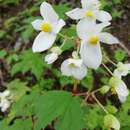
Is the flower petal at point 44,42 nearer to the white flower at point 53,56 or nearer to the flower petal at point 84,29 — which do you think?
the white flower at point 53,56

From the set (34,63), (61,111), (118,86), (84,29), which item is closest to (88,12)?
(84,29)

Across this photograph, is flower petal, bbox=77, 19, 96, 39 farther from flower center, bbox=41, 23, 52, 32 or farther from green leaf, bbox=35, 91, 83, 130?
green leaf, bbox=35, 91, 83, 130

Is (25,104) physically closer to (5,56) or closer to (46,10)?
(46,10)

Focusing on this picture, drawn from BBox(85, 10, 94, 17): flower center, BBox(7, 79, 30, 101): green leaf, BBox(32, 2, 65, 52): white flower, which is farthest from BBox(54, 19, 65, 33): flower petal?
BBox(7, 79, 30, 101): green leaf

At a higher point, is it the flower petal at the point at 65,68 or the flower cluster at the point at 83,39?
the flower cluster at the point at 83,39

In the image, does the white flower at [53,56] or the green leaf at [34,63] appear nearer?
the white flower at [53,56]

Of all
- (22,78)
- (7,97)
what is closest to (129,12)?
(22,78)

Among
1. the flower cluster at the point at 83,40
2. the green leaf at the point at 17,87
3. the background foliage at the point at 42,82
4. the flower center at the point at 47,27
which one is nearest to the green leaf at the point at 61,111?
the background foliage at the point at 42,82

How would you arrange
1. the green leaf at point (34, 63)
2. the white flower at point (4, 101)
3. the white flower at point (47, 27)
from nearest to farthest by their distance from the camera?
1. the white flower at point (47, 27)
2. the white flower at point (4, 101)
3. the green leaf at point (34, 63)
